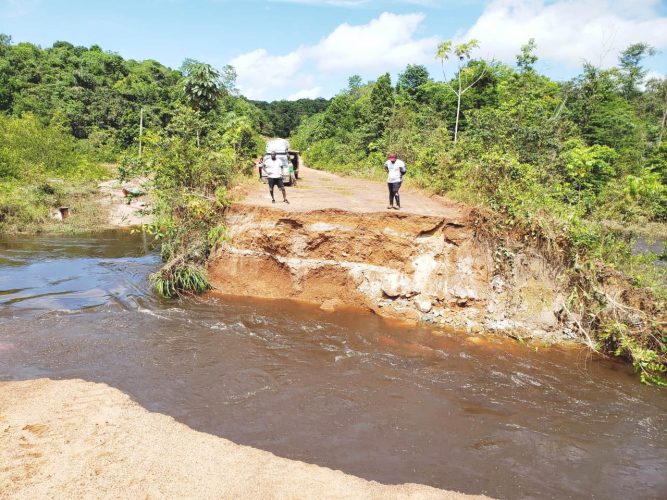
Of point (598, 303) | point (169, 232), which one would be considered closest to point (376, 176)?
point (169, 232)

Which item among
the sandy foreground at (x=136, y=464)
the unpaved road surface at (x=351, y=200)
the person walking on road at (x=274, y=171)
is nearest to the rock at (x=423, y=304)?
the unpaved road surface at (x=351, y=200)

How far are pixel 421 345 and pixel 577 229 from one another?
427cm

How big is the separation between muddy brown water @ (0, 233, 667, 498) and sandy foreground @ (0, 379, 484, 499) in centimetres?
33

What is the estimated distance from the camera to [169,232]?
38.0ft

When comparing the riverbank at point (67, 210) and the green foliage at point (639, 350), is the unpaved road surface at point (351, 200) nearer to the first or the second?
the green foliage at point (639, 350)

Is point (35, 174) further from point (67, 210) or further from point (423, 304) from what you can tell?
point (423, 304)

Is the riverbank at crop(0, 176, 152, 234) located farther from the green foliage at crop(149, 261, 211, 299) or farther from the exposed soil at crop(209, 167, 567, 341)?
the exposed soil at crop(209, 167, 567, 341)

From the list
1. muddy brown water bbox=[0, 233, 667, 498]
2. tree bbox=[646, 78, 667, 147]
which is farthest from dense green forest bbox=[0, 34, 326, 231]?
tree bbox=[646, 78, 667, 147]

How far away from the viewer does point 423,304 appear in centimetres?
1015

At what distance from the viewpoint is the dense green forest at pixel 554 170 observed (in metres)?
9.04

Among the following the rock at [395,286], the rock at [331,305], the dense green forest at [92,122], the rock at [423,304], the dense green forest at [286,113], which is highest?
the dense green forest at [286,113]

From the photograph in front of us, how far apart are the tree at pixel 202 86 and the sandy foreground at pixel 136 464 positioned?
76.5ft

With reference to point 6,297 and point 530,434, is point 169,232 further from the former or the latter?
point 530,434

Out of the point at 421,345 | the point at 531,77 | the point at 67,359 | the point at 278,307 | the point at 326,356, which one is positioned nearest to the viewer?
the point at 67,359
